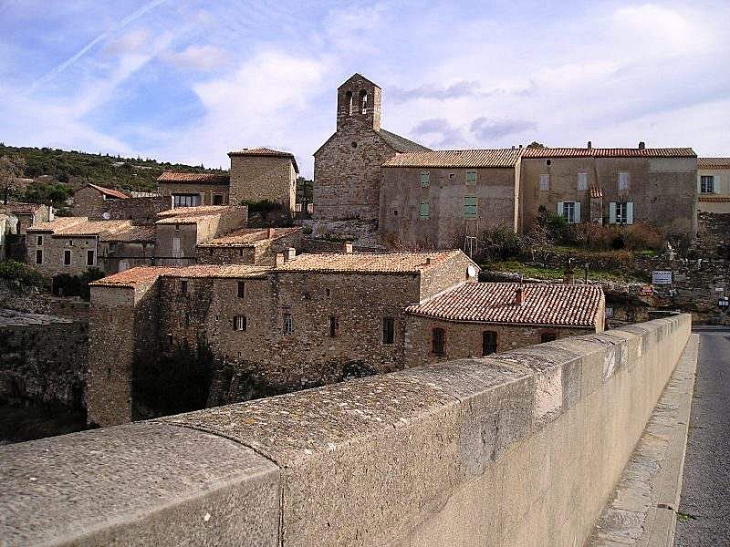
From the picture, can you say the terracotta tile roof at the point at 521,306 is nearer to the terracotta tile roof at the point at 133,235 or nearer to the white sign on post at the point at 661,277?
the white sign on post at the point at 661,277

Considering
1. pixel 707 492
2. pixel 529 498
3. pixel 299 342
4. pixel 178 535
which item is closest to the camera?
pixel 178 535

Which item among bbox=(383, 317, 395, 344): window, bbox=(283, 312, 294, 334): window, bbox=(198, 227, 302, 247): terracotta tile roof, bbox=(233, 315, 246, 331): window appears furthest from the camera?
bbox=(198, 227, 302, 247): terracotta tile roof

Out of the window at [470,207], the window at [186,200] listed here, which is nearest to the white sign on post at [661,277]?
the window at [470,207]

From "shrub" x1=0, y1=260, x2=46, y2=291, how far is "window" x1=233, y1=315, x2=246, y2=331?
1808 centimetres

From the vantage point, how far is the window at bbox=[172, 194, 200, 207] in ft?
147

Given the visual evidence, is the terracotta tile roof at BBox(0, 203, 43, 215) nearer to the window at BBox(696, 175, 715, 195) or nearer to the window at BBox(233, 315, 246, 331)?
the window at BBox(233, 315, 246, 331)

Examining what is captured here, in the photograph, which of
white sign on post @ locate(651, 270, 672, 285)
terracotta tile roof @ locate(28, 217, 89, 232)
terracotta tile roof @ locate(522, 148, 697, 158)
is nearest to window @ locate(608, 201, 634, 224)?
terracotta tile roof @ locate(522, 148, 697, 158)

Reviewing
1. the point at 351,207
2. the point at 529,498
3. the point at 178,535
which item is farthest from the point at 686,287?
the point at 178,535

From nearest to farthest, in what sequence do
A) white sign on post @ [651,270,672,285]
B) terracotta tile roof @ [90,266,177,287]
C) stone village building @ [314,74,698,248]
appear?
1. terracotta tile roof @ [90,266,177,287]
2. white sign on post @ [651,270,672,285]
3. stone village building @ [314,74,698,248]

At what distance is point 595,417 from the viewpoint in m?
4.66

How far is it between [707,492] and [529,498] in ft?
11.6

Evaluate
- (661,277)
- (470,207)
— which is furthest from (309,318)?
(661,277)

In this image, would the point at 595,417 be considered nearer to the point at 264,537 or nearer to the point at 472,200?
the point at 264,537

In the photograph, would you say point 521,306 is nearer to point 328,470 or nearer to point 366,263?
point 366,263
